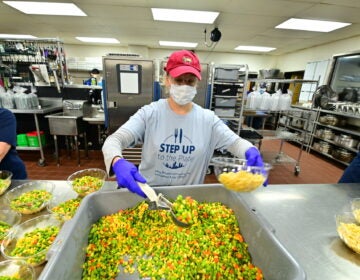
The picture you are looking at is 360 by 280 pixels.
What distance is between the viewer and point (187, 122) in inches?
50.3

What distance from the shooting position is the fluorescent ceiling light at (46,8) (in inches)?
157

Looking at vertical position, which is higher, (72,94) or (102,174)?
(72,94)

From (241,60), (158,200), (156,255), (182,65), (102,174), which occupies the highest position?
(241,60)

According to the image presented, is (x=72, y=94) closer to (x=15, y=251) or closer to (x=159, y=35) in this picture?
(x=159, y=35)

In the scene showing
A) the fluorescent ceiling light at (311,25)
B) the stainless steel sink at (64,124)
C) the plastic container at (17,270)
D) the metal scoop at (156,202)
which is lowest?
the stainless steel sink at (64,124)

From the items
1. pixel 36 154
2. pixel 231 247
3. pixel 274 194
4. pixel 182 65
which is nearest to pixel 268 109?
pixel 274 194

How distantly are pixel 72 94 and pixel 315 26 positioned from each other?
232 inches

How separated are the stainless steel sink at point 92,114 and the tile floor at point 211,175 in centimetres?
89

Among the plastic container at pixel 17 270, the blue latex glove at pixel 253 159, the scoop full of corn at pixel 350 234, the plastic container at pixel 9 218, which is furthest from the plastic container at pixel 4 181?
the scoop full of corn at pixel 350 234

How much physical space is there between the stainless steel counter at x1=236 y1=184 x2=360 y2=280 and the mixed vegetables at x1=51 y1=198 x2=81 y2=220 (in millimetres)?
978

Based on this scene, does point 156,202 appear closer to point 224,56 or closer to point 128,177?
point 128,177

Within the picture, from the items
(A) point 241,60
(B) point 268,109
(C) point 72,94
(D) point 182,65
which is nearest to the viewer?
(D) point 182,65

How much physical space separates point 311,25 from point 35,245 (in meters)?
6.18

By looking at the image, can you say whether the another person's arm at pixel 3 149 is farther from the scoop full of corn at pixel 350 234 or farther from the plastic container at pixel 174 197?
the scoop full of corn at pixel 350 234
